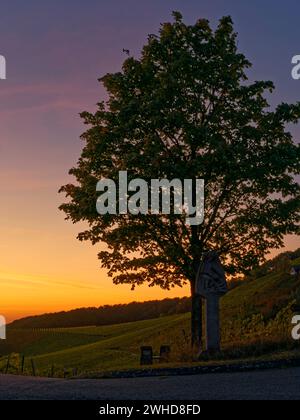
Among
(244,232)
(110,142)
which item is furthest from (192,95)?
(244,232)

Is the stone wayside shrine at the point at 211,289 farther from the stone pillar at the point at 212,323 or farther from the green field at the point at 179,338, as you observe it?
the green field at the point at 179,338

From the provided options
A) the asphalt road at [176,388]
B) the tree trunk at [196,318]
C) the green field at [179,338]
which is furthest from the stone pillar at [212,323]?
the asphalt road at [176,388]

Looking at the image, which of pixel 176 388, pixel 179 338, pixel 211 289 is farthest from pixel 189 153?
pixel 179 338

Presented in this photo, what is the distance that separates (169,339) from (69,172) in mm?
32959

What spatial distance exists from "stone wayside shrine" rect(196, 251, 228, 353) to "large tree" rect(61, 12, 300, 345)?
4314mm

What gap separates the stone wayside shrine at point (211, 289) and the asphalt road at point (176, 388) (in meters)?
6.82

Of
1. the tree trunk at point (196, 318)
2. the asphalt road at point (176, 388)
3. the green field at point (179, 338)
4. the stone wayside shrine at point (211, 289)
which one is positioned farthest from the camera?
the tree trunk at point (196, 318)

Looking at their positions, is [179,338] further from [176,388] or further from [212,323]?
Answer: [176,388]

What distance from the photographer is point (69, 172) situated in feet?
120

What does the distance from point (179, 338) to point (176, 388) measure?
44941mm

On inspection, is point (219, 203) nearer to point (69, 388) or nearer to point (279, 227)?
point (279, 227)

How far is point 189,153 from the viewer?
3466 cm

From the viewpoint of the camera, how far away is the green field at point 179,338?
1117 inches
